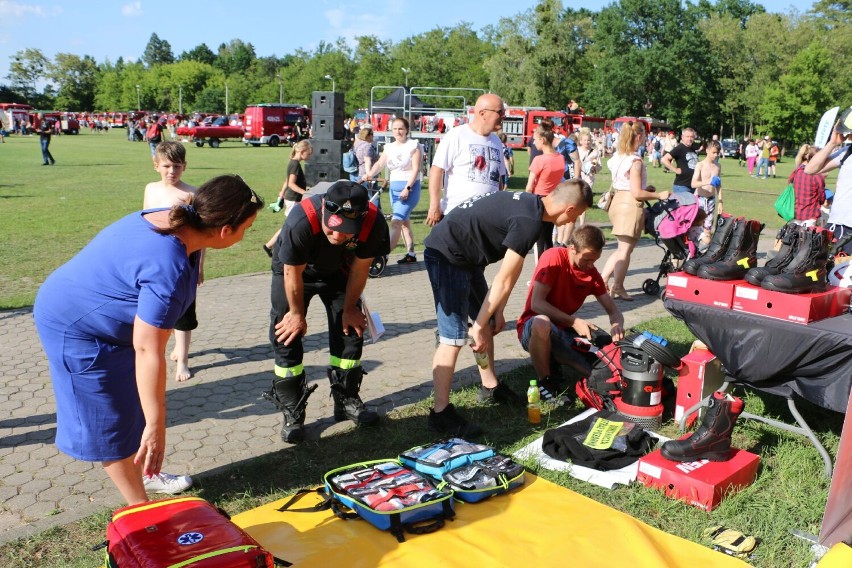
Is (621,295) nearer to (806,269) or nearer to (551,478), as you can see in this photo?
(806,269)

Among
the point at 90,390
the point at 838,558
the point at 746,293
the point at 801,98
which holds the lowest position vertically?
the point at 838,558

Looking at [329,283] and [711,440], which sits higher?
[329,283]

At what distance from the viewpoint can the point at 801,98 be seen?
49562 millimetres

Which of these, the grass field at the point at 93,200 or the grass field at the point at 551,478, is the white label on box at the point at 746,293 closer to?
the grass field at the point at 551,478

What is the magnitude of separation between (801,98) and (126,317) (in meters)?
55.2

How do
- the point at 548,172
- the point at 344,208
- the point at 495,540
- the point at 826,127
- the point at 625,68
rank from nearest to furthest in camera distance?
the point at 495,540 < the point at 344,208 < the point at 826,127 < the point at 548,172 < the point at 625,68

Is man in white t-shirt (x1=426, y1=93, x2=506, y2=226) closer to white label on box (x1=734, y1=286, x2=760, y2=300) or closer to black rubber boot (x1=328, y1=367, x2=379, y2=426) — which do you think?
black rubber boot (x1=328, y1=367, x2=379, y2=426)

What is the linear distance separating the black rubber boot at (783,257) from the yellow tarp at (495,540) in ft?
5.85

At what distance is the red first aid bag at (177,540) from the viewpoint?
8.49 feet

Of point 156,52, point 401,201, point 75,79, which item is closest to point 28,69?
point 75,79

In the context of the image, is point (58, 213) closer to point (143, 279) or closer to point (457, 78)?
point (143, 279)

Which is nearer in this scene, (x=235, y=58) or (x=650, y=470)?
(x=650, y=470)

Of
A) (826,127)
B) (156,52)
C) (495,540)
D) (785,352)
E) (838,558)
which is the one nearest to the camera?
(838,558)

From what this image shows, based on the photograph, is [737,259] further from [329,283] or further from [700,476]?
[329,283]
